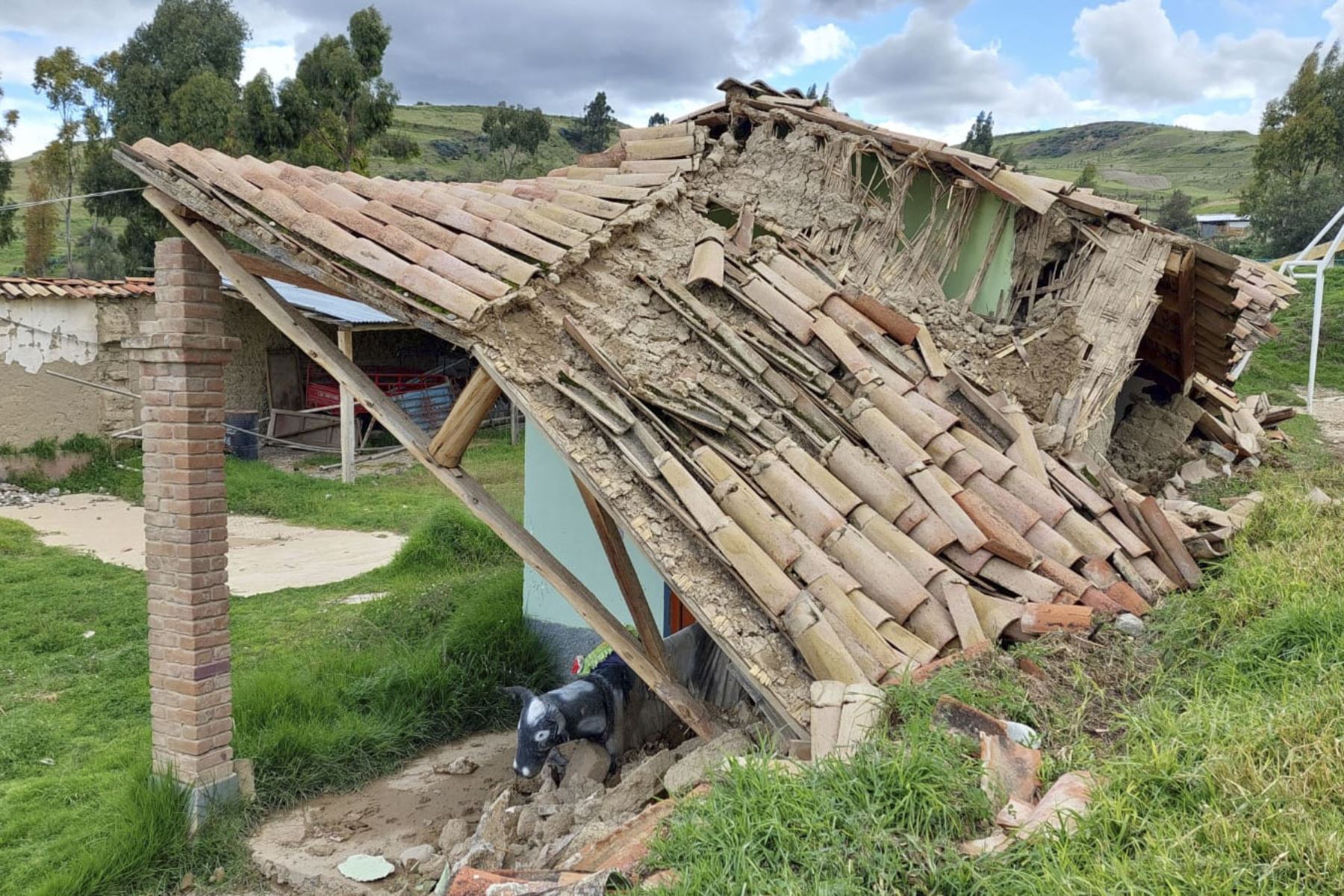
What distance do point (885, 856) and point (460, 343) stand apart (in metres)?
2.84

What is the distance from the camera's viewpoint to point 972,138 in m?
51.3

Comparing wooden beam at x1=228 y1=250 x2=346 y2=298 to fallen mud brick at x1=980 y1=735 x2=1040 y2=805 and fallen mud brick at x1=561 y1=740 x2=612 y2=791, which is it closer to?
fallen mud brick at x1=561 y1=740 x2=612 y2=791

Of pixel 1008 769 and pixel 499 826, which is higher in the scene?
pixel 1008 769

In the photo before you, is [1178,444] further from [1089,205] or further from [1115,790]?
[1115,790]

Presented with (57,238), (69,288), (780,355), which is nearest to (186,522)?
(780,355)

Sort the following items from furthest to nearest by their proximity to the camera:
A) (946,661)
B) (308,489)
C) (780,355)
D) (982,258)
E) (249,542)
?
(308,489) < (249,542) < (982,258) < (780,355) < (946,661)

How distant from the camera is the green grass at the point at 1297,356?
→ 17969mm

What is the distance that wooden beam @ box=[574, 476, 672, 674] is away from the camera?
4824 mm

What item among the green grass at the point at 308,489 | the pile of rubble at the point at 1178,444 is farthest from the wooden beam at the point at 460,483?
the green grass at the point at 308,489

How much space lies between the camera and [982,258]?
6109 mm

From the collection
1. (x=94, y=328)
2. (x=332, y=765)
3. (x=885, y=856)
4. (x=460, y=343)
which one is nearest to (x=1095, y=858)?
(x=885, y=856)

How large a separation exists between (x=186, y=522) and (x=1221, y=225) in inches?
1974

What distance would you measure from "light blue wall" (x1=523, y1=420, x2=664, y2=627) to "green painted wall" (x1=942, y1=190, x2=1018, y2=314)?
3.12m

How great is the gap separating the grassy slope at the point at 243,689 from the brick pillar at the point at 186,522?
35 centimetres
